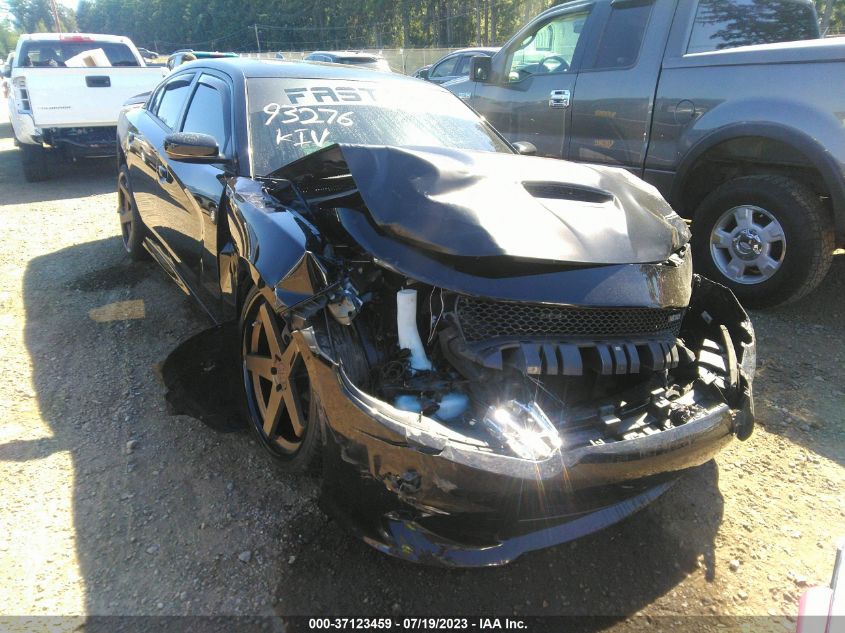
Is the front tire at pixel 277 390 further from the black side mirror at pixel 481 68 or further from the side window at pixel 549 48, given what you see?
the black side mirror at pixel 481 68

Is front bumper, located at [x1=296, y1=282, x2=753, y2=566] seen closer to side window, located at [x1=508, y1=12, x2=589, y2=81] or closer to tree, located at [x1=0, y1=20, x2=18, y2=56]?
side window, located at [x1=508, y1=12, x2=589, y2=81]

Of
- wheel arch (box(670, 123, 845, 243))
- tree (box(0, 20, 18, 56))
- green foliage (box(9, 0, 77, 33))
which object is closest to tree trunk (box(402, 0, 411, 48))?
wheel arch (box(670, 123, 845, 243))

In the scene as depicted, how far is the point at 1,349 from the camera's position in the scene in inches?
147

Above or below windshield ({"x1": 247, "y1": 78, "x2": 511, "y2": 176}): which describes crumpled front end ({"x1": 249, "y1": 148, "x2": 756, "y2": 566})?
below

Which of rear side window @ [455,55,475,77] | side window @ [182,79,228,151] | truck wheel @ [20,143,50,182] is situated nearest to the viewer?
side window @ [182,79,228,151]

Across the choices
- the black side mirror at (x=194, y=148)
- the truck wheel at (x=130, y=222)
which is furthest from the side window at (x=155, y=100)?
the black side mirror at (x=194, y=148)

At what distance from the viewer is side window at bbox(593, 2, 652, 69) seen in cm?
480

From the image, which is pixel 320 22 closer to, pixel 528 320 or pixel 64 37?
pixel 64 37

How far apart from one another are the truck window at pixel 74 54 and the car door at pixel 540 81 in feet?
21.4

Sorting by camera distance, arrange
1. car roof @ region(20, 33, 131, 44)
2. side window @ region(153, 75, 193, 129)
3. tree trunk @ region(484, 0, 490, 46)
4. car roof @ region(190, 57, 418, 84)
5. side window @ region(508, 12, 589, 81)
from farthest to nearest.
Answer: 1. tree trunk @ region(484, 0, 490, 46)
2. car roof @ region(20, 33, 131, 44)
3. side window @ region(508, 12, 589, 81)
4. side window @ region(153, 75, 193, 129)
5. car roof @ region(190, 57, 418, 84)

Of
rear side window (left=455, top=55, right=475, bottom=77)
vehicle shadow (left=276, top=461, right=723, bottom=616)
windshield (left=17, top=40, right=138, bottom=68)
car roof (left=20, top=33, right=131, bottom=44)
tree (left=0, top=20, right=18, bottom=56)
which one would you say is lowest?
tree (left=0, top=20, right=18, bottom=56)

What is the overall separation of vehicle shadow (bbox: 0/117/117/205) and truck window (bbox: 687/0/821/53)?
731 cm

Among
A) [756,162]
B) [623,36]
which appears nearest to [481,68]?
[623,36]

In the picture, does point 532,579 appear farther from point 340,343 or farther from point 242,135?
point 242,135
